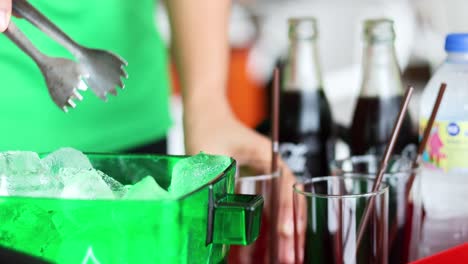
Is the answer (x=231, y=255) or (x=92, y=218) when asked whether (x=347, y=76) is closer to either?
(x=231, y=255)

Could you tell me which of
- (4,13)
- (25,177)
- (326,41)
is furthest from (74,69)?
(326,41)

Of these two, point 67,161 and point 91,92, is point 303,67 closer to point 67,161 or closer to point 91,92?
point 91,92

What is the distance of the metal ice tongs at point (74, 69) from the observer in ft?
2.49

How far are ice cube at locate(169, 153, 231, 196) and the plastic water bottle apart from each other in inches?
12.5

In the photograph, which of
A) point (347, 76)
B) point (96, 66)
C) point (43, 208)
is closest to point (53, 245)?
point (43, 208)

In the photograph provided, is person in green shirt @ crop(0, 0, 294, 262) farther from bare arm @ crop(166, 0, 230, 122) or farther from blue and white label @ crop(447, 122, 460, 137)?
blue and white label @ crop(447, 122, 460, 137)

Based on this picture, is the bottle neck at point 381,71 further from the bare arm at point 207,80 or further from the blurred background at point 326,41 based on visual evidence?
the blurred background at point 326,41

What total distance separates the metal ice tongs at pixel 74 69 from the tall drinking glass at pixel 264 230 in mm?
183

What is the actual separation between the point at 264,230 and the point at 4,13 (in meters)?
0.35

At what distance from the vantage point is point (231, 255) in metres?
0.79

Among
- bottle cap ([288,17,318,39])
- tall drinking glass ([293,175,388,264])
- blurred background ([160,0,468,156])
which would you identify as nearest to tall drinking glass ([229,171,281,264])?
tall drinking glass ([293,175,388,264])

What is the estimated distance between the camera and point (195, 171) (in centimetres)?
60

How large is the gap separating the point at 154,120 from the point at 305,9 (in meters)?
2.40

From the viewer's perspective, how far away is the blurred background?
3232mm
